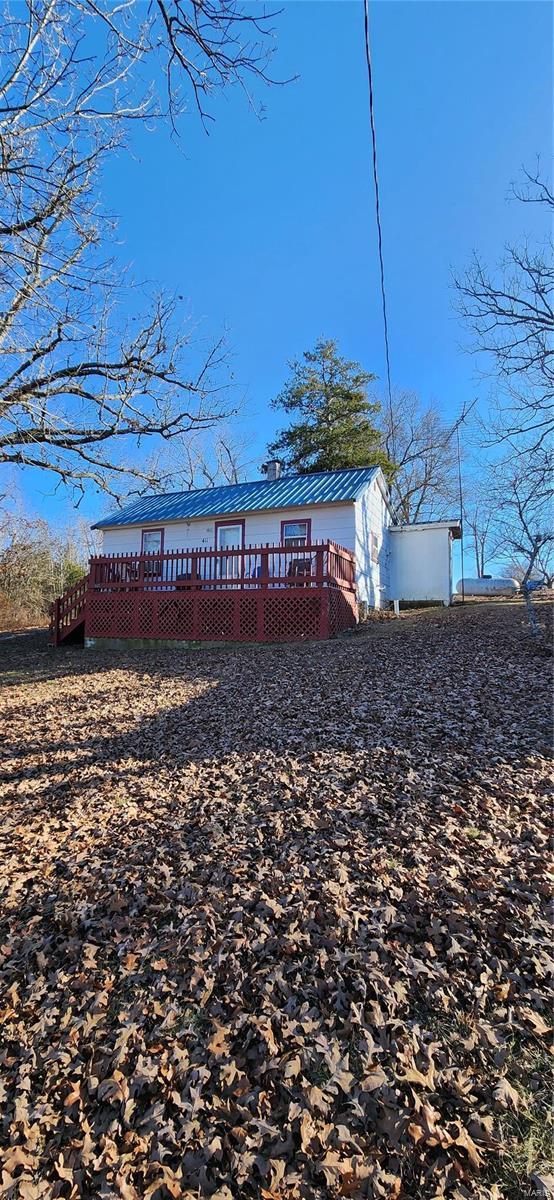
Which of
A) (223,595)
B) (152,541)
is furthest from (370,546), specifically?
(152,541)

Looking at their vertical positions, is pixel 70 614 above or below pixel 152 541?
below

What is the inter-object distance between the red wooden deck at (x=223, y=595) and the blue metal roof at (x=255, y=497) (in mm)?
2666

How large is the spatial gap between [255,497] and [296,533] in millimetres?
2068

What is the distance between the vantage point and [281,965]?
2.38 m

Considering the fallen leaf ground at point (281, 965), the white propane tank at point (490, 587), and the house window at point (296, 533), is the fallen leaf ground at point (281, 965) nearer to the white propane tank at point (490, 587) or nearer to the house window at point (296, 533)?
the house window at point (296, 533)

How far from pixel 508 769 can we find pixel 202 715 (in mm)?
3471

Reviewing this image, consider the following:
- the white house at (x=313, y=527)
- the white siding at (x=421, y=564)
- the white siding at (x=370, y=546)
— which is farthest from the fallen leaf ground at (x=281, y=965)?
the white siding at (x=421, y=564)

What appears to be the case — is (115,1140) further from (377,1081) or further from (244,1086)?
(377,1081)

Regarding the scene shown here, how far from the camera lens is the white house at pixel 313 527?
46.5 ft

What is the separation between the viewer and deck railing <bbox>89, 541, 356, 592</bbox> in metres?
10.8

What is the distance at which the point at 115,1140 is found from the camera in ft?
5.68

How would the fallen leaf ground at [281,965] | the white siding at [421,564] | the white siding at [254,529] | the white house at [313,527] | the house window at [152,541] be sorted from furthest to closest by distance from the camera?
the white siding at [421,564] → the house window at [152,541] → the white house at [313,527] → the white siding at [254,529] → the fallen leaf ground at [281,965]

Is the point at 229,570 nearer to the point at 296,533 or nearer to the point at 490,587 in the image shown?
the point at 296,533

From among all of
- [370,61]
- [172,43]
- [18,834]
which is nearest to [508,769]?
[18,834]
